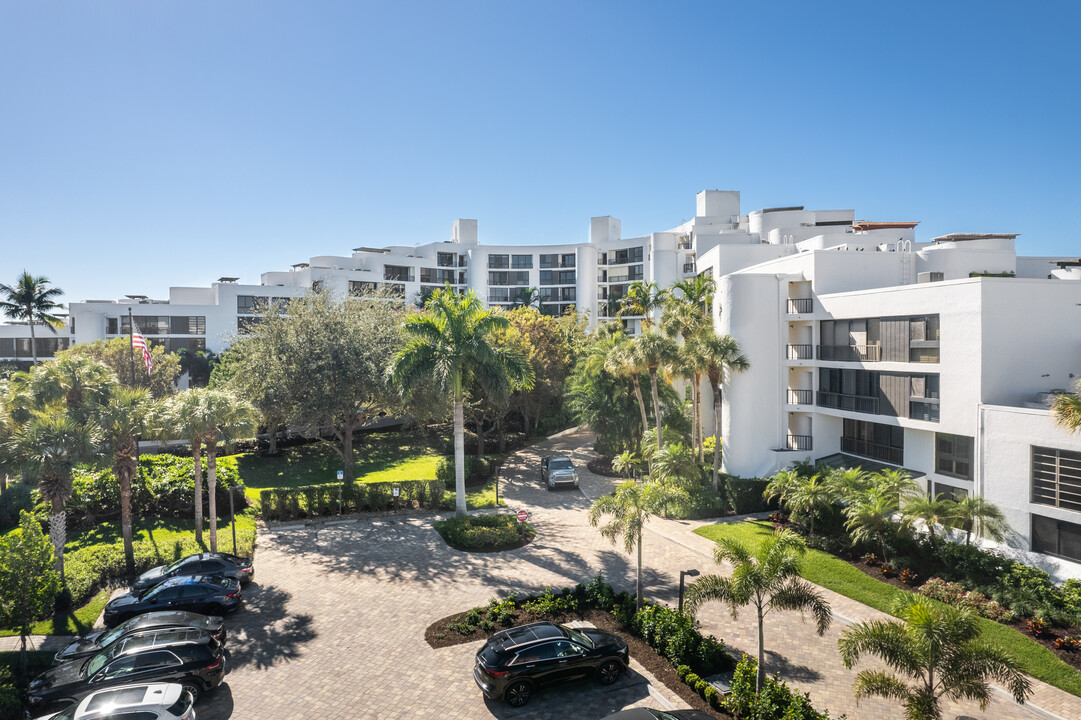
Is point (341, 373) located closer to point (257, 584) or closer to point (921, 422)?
point (257, 584)

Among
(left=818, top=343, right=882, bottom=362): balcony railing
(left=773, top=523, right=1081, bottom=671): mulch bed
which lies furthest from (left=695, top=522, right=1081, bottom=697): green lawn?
(left=818, top=343, right=882, bottom=362): balcony railing

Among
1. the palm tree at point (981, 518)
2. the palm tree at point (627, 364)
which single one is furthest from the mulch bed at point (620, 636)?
the palm tree at point (627, 364)

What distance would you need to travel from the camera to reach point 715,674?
559 inches

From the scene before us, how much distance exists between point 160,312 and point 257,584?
59.2 meters

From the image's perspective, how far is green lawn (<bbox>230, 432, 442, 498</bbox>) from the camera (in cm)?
3428

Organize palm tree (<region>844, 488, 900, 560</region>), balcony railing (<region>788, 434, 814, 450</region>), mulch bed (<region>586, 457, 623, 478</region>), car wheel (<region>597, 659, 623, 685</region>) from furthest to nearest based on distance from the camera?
1. mulch bed (<region>586, 457, 623, 478</region>)
2. balcony railing (<region>788, 434, 814, 450</region>)
3. palm tree (<region>844, 488, 900, 560</region>)
4. car wheel (<region>597, 659, 623, 685</region>)

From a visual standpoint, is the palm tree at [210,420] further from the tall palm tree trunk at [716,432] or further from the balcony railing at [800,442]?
the balcony railing at [800,442]

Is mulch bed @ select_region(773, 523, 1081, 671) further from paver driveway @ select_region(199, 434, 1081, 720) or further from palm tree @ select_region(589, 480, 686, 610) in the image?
palm tree @ select_region(589, 480, 686, 610)

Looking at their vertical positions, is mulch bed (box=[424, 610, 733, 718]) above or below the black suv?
below

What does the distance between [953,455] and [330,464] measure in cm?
3360

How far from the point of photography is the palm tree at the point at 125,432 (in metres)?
19.5

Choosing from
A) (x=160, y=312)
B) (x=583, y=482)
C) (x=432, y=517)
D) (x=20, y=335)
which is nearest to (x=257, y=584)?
(x=432, y=517)

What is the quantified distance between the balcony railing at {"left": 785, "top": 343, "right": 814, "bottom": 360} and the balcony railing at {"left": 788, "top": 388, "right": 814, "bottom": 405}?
177 centimetres

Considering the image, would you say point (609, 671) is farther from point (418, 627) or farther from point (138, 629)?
point (138, 629)
